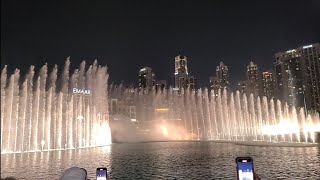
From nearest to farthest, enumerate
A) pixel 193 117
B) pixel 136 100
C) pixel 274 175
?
pixel 274 175 < pixel 193 117 < pixel 136 100

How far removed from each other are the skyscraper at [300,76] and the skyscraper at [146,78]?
222ft

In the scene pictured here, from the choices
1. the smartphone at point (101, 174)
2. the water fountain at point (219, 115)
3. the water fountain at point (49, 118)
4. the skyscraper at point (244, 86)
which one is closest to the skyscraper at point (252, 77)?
the skyscraper at point (244, 86)

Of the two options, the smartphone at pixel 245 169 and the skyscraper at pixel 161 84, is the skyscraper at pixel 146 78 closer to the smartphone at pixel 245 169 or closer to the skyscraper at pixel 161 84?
the skyscraper at pixel 161 84

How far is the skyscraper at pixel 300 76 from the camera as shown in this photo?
132 m

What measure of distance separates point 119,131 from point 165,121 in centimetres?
1525

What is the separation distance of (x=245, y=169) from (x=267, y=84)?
16526 cm

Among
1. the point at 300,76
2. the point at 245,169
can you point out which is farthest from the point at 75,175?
the point at 300,76

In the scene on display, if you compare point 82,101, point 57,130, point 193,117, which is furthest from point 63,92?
point 193,117

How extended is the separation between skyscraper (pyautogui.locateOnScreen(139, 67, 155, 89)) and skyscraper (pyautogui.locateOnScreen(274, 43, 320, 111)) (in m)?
67.7

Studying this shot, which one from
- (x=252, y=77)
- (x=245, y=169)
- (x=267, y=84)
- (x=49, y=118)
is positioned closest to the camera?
(x=245, y=169)

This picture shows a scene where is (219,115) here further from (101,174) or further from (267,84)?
(267,84)

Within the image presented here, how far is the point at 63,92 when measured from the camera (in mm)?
52406

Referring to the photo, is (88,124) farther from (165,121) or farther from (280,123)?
(280,123)

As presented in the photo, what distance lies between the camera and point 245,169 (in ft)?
26.5
